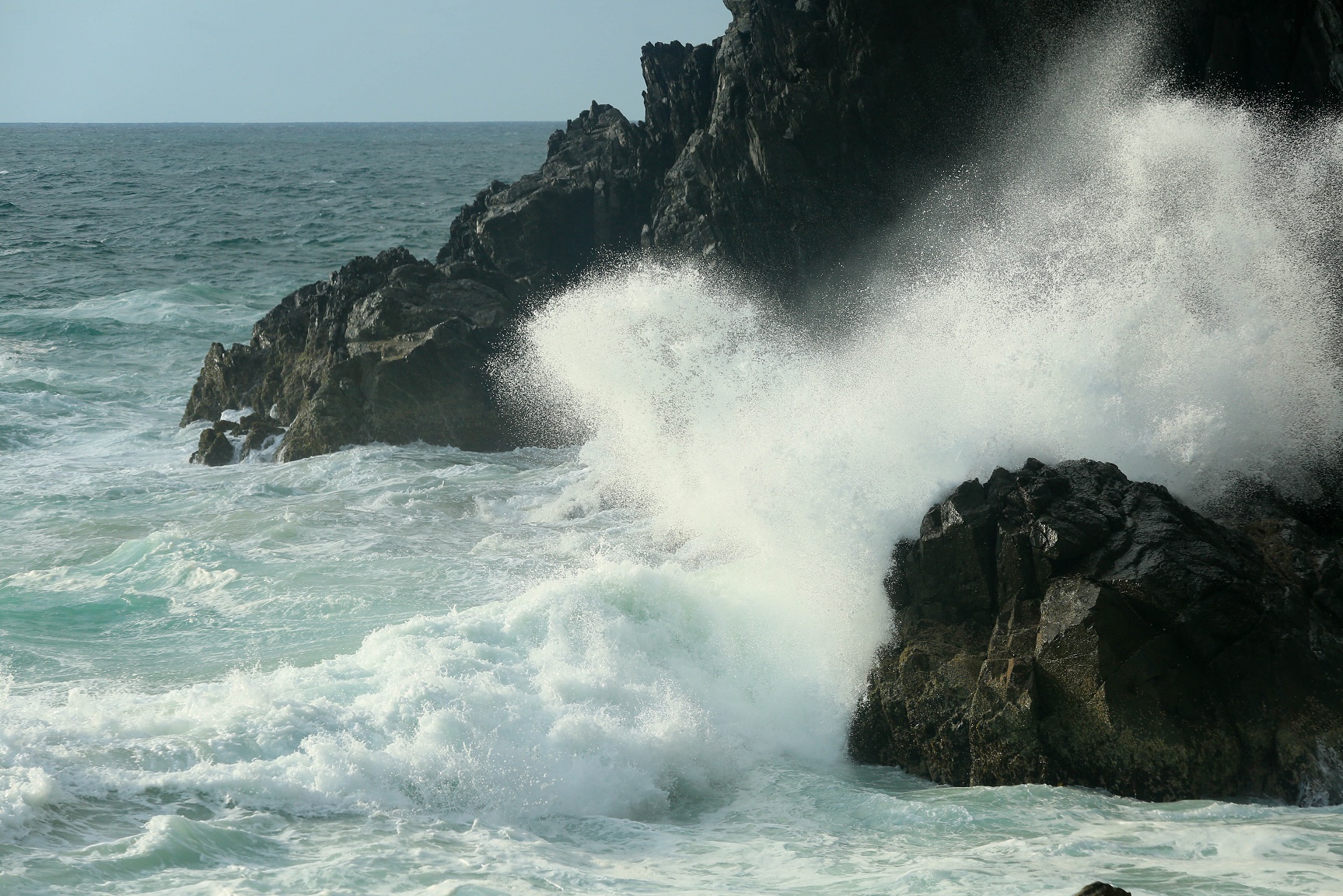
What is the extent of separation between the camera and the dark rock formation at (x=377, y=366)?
15.5 meters

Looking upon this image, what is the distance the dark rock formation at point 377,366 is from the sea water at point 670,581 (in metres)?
0.65

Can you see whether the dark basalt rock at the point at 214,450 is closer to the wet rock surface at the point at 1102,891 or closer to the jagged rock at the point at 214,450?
the jagged rock at the point at 214,450

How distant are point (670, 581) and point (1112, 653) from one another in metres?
3.29

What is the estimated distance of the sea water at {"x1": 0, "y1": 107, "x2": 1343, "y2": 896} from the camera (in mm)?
5859

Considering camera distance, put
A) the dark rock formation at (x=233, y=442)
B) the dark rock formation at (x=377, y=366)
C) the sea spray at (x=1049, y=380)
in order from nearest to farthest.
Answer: the sea spray at (x=1049, y=380), the dark rock formation at (x=377, y=366), the dark rock formation at (x=233, y=442)

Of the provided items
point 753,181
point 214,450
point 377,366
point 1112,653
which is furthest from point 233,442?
point 1112,653

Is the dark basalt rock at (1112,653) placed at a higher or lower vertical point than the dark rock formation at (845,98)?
lower

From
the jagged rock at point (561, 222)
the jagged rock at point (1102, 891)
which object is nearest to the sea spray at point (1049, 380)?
the jagged rock at point (1102, 891)

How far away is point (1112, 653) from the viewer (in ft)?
21.1

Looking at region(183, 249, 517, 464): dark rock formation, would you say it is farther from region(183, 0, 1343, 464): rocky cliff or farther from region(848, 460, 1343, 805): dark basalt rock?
region(848, 460, 1343, 805): dark basalt rock

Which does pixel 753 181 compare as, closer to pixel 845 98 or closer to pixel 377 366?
pixel 845 98

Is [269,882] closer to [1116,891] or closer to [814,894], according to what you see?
[814,894]

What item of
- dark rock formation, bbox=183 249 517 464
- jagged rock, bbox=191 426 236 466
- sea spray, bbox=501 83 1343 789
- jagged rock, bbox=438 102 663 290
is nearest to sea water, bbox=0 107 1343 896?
sea spray, bbox=501 83 1343 789

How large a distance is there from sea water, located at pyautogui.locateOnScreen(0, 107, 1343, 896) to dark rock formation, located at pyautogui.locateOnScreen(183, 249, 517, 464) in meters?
0.65
